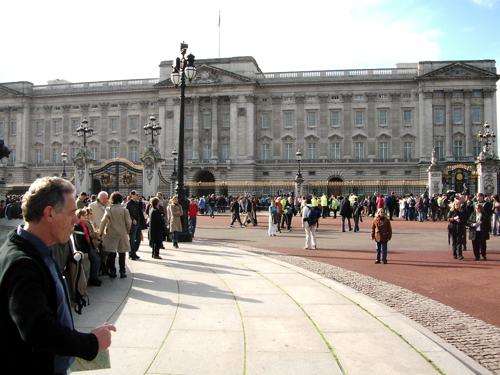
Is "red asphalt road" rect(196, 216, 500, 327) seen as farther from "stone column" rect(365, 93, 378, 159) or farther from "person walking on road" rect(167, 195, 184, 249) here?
"stone column" rect(365, 93, 378, 159)

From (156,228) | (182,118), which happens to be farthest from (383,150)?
(156,228)

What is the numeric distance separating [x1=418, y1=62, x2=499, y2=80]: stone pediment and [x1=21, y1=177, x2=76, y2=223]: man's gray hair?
210ft

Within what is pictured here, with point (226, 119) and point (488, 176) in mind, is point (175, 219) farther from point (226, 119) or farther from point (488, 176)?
point (226, 119)

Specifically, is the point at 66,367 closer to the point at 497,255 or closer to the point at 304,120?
the point at 497,255

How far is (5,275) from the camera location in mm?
2418

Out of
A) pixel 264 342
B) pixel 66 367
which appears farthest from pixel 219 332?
pixel 66 367

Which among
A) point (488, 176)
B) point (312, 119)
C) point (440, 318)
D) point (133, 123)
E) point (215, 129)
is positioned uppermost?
point (133, 123)

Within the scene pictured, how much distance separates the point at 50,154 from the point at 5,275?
75668 millimetres

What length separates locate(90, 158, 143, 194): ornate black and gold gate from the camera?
1278 inches

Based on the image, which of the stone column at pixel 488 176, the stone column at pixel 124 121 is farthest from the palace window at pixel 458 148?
the stone column at pixel 124 121

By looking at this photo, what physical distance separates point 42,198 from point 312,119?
63.3 meters

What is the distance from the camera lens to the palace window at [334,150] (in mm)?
63719

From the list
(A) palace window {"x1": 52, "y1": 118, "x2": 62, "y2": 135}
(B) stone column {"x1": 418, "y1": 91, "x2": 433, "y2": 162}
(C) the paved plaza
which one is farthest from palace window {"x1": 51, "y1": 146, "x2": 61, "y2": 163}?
(C) the paved plaza

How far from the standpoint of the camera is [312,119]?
64.6 meters
